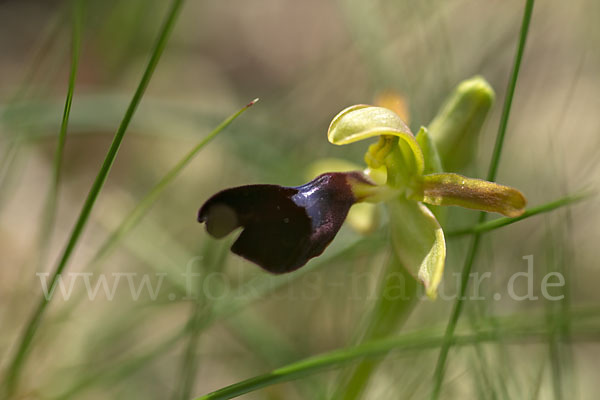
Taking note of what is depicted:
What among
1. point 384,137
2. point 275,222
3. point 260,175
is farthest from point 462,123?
point 260,175

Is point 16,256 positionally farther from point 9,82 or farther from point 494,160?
point 494,160

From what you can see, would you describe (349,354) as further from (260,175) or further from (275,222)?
(260,175)

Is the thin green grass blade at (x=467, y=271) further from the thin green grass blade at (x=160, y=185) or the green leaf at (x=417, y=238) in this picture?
the thin green grass blade at (x=160, y=185)

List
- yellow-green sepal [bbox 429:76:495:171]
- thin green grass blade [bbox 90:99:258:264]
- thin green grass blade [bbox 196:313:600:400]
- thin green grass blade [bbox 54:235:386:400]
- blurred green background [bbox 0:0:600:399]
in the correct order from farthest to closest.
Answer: blurred green background [bbox 0:0:600:399]
thin green grass blade [bbox 54:235:386:400]
yellow-green sepal [bbox 429:76:495:171]
thin green grass blade [bbox 90:99:258:264]
thin green grass blade [bbox 196:313:600:400]

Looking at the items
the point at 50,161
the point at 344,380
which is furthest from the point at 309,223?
the point at 50,161

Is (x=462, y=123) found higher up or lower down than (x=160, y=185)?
higher up

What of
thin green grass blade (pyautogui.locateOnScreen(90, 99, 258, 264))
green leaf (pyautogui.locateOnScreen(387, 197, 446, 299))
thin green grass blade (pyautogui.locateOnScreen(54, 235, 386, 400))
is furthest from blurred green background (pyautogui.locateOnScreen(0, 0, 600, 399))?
green leaf (pyautogui.locateOnScreen(387, 197, 446, 299))

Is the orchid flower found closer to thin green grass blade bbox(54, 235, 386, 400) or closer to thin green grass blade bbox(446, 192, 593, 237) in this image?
thin green grass blade bbox(446, 192, 593, 237)
